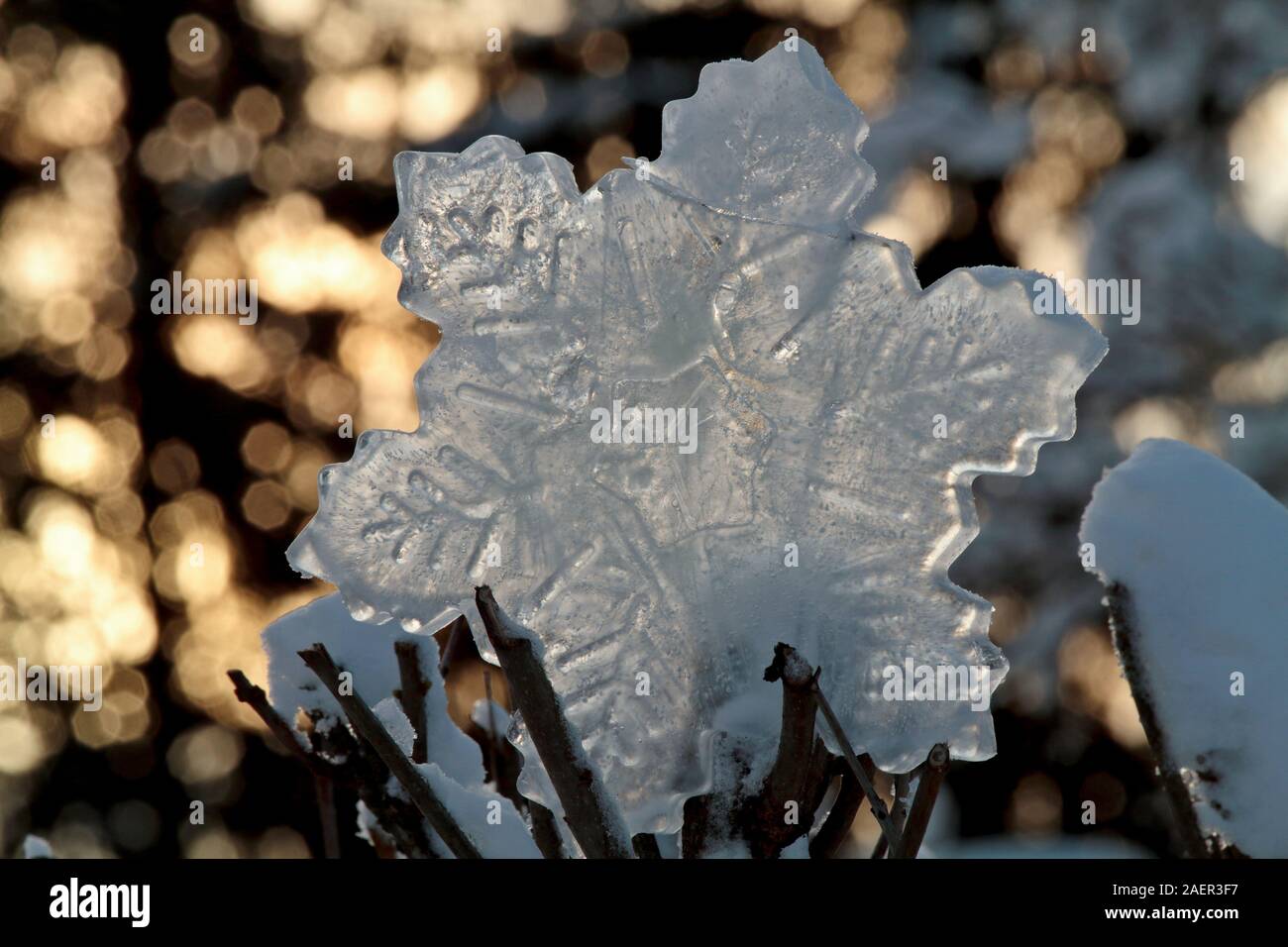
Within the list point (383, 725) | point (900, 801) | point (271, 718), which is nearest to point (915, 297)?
point (900, 801)

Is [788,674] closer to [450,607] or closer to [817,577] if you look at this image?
[817,577]

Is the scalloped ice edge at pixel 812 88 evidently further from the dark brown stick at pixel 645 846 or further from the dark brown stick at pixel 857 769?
the dark brown stick at pixel 645 846

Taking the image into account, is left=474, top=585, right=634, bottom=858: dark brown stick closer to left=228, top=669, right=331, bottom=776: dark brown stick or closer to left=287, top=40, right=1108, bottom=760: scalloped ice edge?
left=287, top=40, right=1108, bottom=760: scalloped ice edge

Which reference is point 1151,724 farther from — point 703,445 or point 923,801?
point 703,445

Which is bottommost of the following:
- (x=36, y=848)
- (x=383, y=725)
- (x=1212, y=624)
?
(x=36, y=848)

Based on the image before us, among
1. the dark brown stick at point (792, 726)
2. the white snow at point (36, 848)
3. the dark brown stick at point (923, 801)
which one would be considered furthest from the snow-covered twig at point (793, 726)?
the white snow at point (36, 848)

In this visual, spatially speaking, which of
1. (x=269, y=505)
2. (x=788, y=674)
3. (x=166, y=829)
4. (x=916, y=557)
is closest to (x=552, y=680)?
(x=788, y=674)
